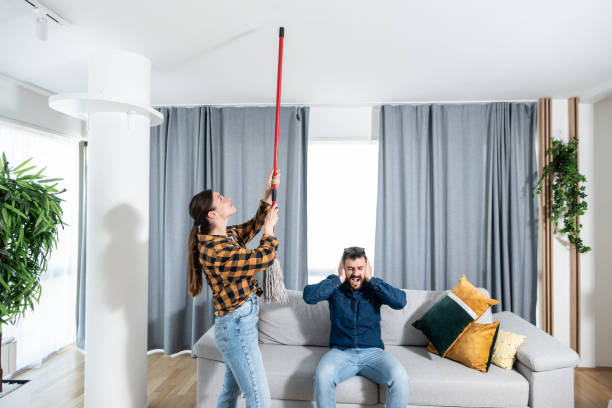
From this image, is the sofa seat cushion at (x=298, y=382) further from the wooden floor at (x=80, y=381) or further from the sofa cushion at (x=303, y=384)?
the wooden floor at (x=80, y=381)

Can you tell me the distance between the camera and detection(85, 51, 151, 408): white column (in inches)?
92.7

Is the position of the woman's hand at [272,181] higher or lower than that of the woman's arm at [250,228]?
higher

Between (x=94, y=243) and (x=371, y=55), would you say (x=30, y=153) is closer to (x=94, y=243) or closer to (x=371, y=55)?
(x=94, y=243)

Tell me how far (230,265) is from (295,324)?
1.23 metres

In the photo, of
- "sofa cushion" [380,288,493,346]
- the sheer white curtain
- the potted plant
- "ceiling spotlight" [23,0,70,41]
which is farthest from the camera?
the sheer white curtain

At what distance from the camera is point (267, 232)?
1837 millimetres

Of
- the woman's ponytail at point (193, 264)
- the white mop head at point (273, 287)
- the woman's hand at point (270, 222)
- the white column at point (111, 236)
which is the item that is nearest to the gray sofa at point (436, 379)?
the white column at point (111, 236)

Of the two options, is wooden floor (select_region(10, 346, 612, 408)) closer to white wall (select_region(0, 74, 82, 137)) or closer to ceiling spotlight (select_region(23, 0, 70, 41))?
white wall (select_region(0, 74, 82, 137))

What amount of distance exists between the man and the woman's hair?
82cm

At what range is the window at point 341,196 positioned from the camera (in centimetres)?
388

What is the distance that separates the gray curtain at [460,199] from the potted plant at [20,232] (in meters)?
2.61

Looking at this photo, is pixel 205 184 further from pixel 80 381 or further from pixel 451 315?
pixel 451 315

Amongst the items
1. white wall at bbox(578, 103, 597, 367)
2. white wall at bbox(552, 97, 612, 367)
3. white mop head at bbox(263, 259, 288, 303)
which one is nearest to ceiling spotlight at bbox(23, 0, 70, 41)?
white mop head at bbox(263, 259, 288, 303)

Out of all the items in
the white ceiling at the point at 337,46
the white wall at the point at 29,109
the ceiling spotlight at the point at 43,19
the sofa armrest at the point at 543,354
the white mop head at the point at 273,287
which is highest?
the white ceiling at the point at 337,46
